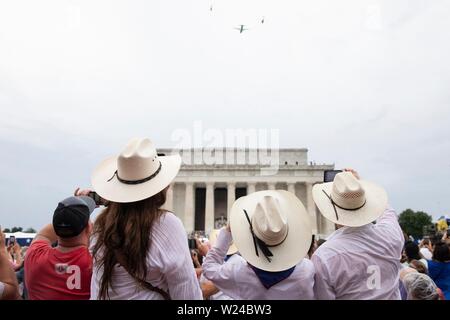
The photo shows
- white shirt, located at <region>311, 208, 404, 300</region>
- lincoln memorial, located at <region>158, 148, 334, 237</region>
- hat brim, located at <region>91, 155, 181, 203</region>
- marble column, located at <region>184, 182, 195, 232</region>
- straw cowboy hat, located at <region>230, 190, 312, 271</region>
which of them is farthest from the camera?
lincoln memorial, located at <region>158, 148, 334, 237</region>

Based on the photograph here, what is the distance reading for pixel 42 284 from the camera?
11.8ft

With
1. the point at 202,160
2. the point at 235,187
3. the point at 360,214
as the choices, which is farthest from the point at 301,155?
the point at 360,214

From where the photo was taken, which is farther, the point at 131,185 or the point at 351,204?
the point at 351,204

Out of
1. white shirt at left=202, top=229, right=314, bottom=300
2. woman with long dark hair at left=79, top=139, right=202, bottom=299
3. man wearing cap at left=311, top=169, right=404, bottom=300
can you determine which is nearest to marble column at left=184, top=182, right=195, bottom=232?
man wearing cap at left=311, top=169, right=404, bottom=300

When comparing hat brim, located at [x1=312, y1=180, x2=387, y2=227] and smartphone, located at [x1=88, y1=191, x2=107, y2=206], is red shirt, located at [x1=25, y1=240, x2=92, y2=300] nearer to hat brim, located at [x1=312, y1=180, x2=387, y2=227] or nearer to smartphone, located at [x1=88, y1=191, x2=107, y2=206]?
smartphone, located at [x1=88, y1=191, x2=107, y2=206]

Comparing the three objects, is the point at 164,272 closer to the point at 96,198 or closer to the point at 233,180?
the point at 96,198

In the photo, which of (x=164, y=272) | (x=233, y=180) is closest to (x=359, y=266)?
(x=164, y=272)

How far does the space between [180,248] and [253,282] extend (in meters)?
0.94

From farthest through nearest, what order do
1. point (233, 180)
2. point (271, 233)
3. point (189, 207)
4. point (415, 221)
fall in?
point (415, 221) → point (233, 180) → point (189, 207) → point (271, 233)

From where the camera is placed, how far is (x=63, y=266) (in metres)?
3.57

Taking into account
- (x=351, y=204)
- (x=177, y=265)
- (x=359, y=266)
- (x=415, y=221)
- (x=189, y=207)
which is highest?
(x=351, y=204)

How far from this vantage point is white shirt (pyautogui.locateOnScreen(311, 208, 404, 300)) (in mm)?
3811
